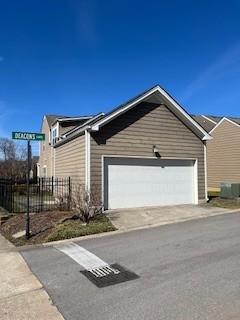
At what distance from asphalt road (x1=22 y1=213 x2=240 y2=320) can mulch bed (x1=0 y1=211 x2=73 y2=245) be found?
1.52 metres

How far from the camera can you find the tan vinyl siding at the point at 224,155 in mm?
24953

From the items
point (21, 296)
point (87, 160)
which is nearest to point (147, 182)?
point (87, 160)

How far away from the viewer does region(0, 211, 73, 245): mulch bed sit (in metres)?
10.4

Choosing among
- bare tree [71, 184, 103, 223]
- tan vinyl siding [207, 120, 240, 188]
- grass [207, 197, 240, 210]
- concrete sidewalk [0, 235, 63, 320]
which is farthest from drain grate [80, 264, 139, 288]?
tan vinyl siding [207, 120, 240, 188]

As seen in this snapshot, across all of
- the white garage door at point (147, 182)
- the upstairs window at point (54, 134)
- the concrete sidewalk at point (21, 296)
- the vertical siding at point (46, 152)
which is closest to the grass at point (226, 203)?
the white garage door at point (147, 182)

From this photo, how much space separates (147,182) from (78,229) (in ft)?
17.8

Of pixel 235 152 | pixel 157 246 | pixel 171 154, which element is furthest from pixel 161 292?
pixel 235 152

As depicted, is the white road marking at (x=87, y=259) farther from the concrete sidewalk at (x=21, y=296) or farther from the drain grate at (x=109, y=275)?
the concrete sidewalk at (x=21, y=296)

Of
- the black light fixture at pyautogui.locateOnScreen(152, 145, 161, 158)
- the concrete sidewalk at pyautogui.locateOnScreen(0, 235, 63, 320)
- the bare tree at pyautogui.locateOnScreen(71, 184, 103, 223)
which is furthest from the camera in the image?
the black light fixture at pyautogui.locateOnScreen(152, 145, 161, 158)

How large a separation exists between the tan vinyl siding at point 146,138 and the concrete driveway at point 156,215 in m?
1.65

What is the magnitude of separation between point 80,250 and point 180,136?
948 centimetres

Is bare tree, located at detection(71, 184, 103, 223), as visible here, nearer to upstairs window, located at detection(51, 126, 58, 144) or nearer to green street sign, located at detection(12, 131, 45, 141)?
green street sign, located at detection(12, 131, 45, 141)

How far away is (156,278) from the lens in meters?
6.17

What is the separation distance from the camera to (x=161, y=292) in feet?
17.9
